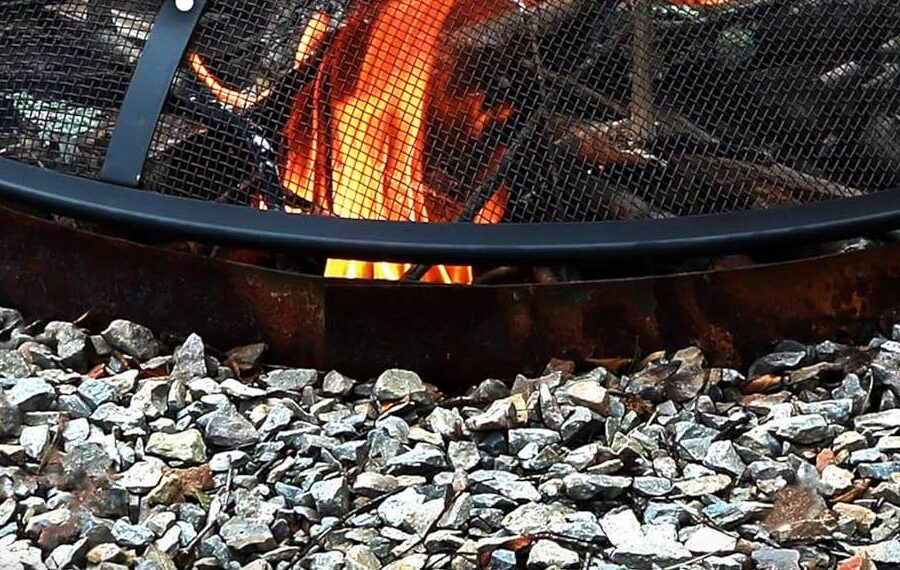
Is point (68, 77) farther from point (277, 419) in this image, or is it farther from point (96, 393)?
point (277, 419)

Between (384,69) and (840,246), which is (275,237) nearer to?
(384,69)

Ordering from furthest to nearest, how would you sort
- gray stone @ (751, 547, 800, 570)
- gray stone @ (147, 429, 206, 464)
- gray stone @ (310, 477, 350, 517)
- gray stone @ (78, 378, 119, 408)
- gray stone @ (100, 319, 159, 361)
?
gray stone @ (100, 319, 159, 361) < gray stone @ (78, 378, 119, 408) < gray stone @ (147, 429, 206, 464) < gray stone @ (310, 477, 350, 517) < gray stone @ (751, 547, 800, 570)

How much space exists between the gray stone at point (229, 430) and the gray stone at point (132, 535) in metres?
0.18

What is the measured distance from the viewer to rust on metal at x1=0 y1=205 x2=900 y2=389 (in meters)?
2.01

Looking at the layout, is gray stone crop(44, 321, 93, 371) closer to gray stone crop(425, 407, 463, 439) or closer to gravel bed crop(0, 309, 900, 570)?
gravel bed crop(0, 309, 900, 570)

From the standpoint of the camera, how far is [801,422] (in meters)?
1.91

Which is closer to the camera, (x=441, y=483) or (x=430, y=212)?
(x=441, y=483)

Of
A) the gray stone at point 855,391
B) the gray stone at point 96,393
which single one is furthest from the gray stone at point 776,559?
the gray stone at point 96,393

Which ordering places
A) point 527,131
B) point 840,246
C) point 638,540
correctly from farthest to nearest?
point 840,246 < point 527,131 < point 638,540

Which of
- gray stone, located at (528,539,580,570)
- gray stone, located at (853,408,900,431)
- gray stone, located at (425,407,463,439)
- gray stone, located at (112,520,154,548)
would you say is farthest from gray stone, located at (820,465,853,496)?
gray stone, located at (112,520,154,548)

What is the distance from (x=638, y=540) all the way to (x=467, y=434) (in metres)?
0.29

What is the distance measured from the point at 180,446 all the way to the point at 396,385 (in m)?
0.28

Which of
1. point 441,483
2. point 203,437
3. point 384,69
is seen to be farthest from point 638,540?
point 384,69

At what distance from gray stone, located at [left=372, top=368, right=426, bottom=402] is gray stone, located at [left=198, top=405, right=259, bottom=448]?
169mm
